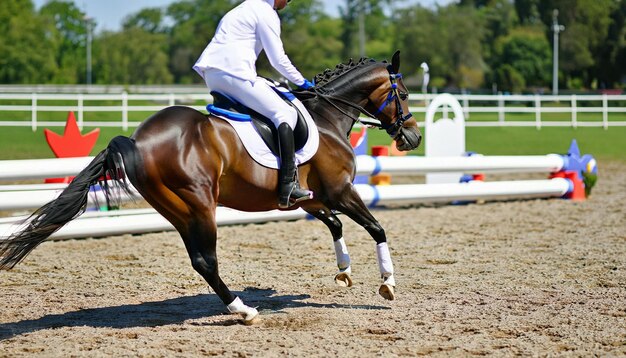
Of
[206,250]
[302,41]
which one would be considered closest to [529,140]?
[206,250]

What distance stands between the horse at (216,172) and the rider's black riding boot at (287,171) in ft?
0.27

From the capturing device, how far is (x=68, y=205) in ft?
18.2

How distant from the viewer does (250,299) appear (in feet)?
22.0

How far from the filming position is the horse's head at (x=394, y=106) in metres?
6.91

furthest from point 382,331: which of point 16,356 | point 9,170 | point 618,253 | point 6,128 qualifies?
point 6,128

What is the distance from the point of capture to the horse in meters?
5.55

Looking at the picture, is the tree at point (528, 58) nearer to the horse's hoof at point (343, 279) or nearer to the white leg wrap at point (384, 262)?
the horse's hoof at point (343, 279)

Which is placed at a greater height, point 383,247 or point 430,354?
point 383,247

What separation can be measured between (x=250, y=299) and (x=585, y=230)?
5410mm

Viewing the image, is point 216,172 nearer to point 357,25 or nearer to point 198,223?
point 198,223

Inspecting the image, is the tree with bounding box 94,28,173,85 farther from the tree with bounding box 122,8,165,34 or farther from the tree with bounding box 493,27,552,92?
the tree with bounding box 493,27,552,92

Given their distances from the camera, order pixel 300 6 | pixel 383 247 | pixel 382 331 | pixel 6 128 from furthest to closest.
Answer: pixel 300 6
pixel 6 128
pixel 383 247
pixel 382 331

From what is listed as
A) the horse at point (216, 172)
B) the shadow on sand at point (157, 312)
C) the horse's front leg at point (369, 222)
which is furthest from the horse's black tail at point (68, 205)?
the horse's front leg at point (369, 222)

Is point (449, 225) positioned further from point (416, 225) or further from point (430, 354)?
point (430, 354)
